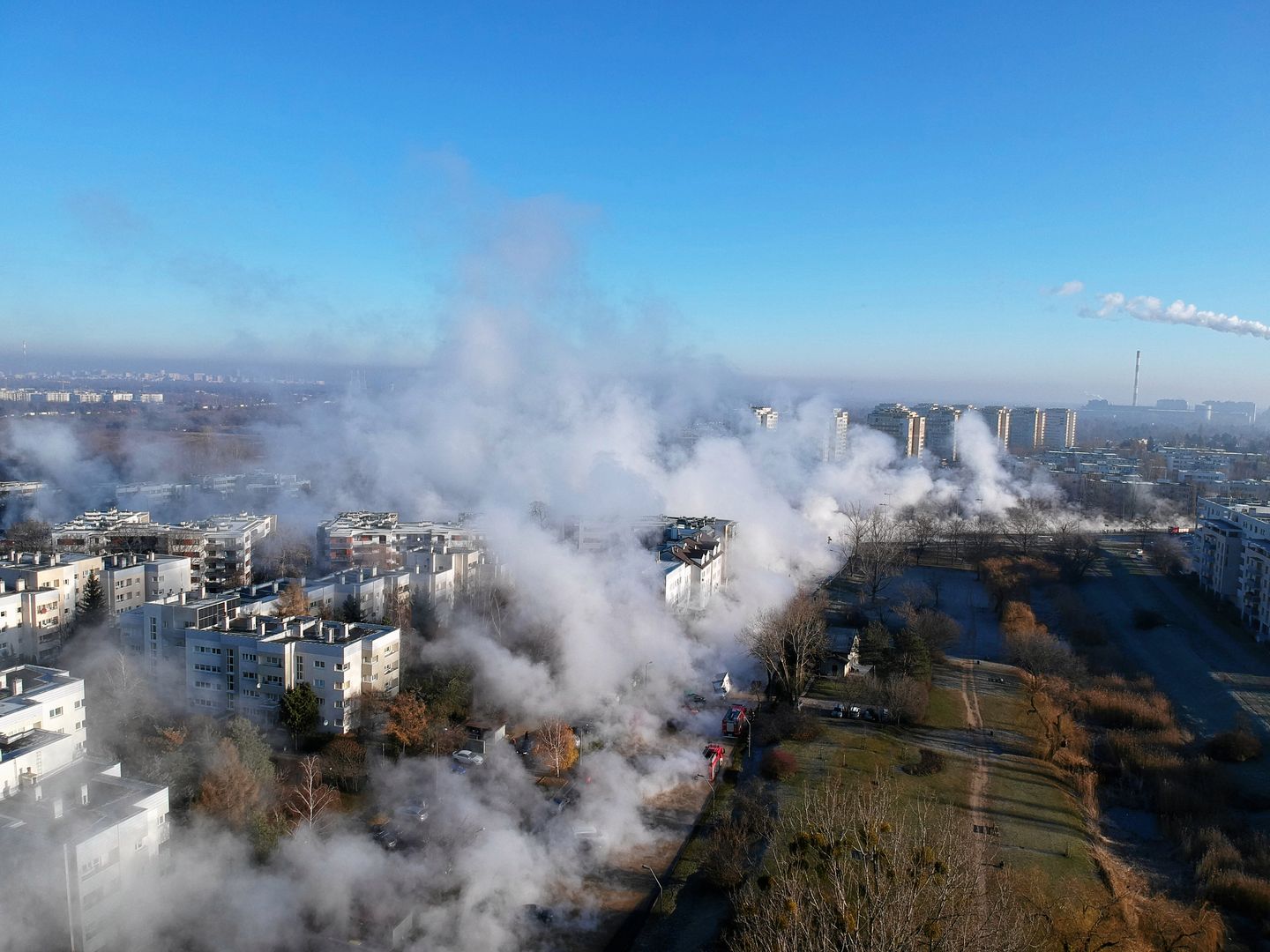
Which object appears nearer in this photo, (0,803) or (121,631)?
(0,803)

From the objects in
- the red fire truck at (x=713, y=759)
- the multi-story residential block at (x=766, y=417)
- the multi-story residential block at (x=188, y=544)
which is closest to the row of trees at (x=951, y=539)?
the multi-story residential block at (x=766, y=417)

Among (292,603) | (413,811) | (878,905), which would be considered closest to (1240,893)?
(878,905)

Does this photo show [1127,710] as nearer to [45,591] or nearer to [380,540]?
[380,540]

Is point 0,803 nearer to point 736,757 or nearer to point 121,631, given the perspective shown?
point 121,631

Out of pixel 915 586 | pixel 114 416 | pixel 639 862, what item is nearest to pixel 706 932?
pixel 639 862

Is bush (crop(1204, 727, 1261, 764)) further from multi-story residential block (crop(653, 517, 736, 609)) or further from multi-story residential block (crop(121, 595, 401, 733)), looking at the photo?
multi-story residential block (crop(121, 595, 401, 733))

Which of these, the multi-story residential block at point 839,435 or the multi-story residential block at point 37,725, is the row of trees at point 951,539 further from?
the multi-story residential block at point 37,725
